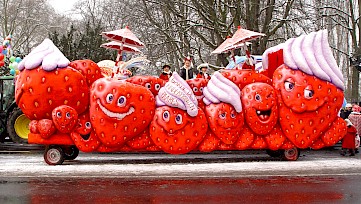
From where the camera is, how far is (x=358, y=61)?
18.1 m

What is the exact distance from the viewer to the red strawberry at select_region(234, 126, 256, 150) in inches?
485

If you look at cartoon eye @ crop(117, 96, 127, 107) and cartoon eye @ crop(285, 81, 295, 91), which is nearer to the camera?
cartoon eye @ crop(117, 96, 127, 107)

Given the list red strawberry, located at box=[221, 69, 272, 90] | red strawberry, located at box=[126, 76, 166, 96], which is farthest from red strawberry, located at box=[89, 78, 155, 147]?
red strawberry, located at box=[221, 69, 272, 90]

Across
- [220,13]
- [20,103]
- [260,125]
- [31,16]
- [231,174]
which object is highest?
[31,16]

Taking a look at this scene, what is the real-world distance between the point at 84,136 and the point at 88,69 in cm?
170

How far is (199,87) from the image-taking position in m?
12.5

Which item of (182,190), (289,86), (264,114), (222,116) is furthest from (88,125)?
(289,86)

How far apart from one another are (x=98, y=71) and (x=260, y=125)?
442 cm

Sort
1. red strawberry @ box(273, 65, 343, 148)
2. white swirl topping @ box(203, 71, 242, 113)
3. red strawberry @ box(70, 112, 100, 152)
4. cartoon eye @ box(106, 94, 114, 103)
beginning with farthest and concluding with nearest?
1. red strawberry @ box(273, 65, 343, 148)
2. white swirl topping @ box(203, 71, 242, 113)
3. red strawberry @ box(70, 112, 100, 152)
4. cartoon eye @ box(106, 94, 114, 103)

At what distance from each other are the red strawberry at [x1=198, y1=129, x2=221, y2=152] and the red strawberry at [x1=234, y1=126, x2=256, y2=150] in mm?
537

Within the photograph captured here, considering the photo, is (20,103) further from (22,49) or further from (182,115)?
(22,49)

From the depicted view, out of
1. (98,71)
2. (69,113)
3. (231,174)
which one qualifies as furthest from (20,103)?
(231,174)

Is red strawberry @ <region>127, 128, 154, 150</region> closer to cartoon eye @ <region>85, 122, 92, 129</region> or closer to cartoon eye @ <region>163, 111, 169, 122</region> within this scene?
cartoon eye @ <region>163, 111, 169, 122</region>

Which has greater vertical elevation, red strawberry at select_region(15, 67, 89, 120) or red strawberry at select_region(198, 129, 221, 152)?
red strawberry at select_region(15, 67, 89, 120)
